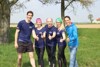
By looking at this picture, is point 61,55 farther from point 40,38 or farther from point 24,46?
point 24,46

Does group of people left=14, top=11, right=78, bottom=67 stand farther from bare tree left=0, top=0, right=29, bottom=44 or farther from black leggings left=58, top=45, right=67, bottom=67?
bare tree left=0, top=0, right=29, bottom=44

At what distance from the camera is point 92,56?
1551 centimetres

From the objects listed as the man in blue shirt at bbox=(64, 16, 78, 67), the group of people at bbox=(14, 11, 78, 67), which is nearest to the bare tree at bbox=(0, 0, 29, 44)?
the group of people at bbox=(14, 11, 78, 67)

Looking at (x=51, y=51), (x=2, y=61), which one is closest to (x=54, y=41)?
(x=51, y=51)

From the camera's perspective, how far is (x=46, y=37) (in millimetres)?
12203

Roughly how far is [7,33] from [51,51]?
9.77m

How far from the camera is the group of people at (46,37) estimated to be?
11.7 metres

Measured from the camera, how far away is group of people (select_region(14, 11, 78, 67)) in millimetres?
11656

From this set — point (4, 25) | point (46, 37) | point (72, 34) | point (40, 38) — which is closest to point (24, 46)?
point (40, 38)

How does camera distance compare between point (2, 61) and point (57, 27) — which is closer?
point (57, 27)

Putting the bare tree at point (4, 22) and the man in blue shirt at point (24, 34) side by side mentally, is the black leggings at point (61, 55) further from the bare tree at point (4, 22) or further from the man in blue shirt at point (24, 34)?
the bare tree at point (4, 22)

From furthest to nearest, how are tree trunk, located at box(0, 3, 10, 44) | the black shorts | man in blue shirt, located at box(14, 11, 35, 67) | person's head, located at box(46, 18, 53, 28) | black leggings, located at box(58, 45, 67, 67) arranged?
tree trunk, located at box(0, 3, 10, 44) < black leggings, located at box(58, 45, 67, 67) < person's head, located at box(46, 18, 53, 28) < the black shorts < man in blue shirt, located at box(14, 11, 35, 67)

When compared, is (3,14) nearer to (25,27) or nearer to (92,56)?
(92,56)

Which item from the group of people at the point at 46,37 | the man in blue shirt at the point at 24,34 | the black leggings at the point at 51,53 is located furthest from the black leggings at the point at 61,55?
the man in blue shirt at the point at 24,34
